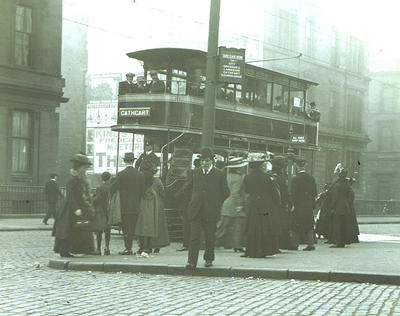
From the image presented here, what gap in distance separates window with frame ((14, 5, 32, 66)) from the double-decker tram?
9.97 metres

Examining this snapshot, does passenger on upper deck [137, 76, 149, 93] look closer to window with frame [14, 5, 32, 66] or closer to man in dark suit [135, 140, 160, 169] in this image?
man in dark suit [135, 140, 160, 169]

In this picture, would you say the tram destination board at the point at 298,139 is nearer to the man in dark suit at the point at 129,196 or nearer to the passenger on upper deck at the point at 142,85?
the passenger on upper deck at the point at 142,85

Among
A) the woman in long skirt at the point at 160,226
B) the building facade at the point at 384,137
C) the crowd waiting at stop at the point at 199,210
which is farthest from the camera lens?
the building facade at the point at 384,137

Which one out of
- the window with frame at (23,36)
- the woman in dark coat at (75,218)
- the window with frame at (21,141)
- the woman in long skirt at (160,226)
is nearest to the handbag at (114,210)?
the woman in dark coat at (75,218)

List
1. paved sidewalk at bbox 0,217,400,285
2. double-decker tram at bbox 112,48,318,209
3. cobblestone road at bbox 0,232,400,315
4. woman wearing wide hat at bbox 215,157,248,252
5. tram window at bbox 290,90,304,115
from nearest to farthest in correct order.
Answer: cobblestone road at bbox 0,232,400,315 → paved sidewalk at bbox 0,217,400,285 → woman wearing wide hat at bbox 215,157,248,252 → double-decker tram at bbox 112,48,318,209 → tram window at bbox 290,90,304,115

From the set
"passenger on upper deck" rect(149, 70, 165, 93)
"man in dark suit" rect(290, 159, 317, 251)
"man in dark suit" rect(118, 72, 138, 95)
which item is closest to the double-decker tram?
"passenger on upper deck" rect(149, 70, 165, 93)

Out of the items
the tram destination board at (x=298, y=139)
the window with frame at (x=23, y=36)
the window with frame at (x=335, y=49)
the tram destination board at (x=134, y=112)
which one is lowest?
the tram destination board at (x=298, y=139)

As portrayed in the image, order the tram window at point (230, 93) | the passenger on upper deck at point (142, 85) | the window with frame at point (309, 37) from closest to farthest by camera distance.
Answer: the passenger on upper deck at point (142, 85) → the tram window at point (230, 93) → the window with frame at point (309, 37)

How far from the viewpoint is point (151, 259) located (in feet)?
39.7

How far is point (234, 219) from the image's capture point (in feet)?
46.9

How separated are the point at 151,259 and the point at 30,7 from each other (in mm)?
20322

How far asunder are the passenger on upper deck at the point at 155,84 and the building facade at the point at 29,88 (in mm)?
10231

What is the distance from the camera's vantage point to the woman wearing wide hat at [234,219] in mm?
14141

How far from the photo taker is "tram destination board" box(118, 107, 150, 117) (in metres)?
19.2
